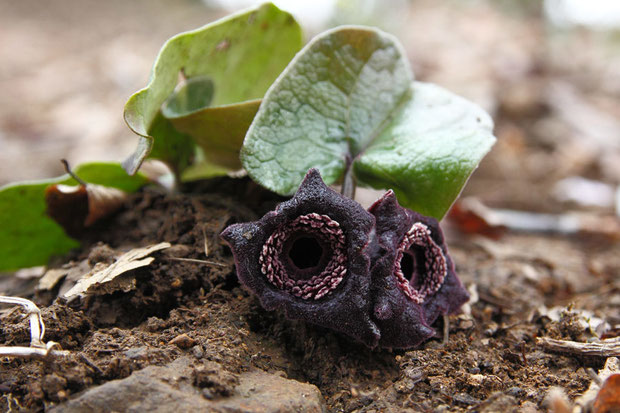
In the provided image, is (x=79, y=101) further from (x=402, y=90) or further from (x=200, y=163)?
(x=402, y=90)

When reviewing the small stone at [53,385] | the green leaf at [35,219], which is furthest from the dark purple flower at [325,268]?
the green leaf at [35,219]

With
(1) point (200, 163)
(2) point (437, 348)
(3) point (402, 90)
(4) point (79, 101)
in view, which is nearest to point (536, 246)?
(3) point (402, 90)

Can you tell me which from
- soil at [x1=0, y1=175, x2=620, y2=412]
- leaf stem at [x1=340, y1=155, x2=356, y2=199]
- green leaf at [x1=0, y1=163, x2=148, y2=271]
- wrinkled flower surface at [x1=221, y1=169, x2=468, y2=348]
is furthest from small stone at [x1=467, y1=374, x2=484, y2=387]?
green leaf at [x1=0, y1=163, x2=148, y2=271]

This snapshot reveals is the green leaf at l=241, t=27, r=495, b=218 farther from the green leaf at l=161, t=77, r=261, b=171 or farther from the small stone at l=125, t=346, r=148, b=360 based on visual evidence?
the small stone at l=125, t=346, r=148, b=360

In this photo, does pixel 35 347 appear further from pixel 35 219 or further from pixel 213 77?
pixel 213 77

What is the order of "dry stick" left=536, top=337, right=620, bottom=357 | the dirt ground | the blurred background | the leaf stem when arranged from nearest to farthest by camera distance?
1. the dirt ground
2. "dry stick" left=536, top=337, right=620, bottom=357
3. the leaf stem
4. the blurred background

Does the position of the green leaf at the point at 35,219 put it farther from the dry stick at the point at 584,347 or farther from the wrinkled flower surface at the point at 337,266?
the dry stick at the point at 584,347
